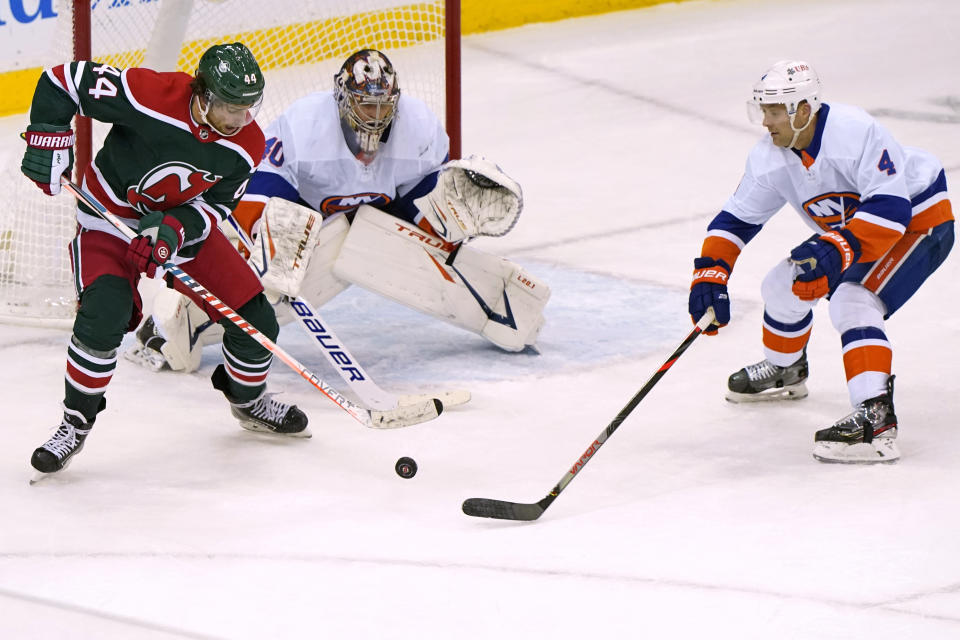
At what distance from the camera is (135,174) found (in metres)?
3.56

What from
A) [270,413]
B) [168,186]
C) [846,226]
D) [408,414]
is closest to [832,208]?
[846,226]

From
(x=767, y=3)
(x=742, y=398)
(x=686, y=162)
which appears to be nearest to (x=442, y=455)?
(x=742, y=398)

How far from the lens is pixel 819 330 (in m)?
4.79

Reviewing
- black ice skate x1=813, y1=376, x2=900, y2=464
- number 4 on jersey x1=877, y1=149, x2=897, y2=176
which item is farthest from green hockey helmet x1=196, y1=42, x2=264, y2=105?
black ice skate x1=813, y1=376, x2=900, y2=464

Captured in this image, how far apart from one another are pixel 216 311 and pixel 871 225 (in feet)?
4.93

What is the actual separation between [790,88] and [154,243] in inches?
58.1

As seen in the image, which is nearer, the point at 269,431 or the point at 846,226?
the point at 846,226

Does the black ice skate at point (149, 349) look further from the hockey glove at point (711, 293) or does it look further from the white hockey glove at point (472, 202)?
the hockey glove at point (711, 293)

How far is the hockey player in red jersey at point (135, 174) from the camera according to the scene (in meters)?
3.46

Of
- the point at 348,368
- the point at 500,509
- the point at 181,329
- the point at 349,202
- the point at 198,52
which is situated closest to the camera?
the point at 500,509

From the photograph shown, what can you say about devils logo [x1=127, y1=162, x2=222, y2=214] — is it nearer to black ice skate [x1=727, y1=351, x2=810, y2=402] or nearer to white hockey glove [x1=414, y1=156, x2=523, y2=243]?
white hockey glove [x1=414, y1=156, x2=523, y2=243]

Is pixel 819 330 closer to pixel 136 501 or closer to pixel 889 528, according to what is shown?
pixel 889 528

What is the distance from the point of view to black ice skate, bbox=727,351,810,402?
164 inches

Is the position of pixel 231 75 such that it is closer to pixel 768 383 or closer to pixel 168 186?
pixel 168 186
